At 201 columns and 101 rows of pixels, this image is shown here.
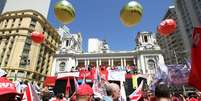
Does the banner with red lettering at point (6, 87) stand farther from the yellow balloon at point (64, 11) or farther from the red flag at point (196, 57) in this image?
the yellow balloon at point (64, 11)

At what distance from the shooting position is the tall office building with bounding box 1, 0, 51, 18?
5872 centimetres

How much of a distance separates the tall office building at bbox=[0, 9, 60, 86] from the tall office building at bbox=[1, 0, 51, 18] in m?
2.06

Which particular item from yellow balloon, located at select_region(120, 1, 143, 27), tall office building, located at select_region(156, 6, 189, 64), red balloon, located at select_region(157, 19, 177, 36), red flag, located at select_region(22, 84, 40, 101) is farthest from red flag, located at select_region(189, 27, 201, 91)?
tall office building, located at select_region(156, 6, 189, 64)

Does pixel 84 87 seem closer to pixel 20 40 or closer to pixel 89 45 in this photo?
pixel 20 40

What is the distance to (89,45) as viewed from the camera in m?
94.0

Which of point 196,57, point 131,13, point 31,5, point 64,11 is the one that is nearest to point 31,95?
point 196,57

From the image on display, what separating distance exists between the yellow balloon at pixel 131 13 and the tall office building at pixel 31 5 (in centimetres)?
5318

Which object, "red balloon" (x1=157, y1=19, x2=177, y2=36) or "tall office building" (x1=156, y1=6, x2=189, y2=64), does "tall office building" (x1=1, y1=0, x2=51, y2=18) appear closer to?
"tall office building" (x1=156, y1=6, x2=189, y2=64)

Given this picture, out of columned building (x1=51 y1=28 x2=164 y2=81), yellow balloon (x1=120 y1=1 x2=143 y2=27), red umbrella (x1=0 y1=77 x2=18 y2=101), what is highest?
columned building (x1=51 y1=28 x2=164 y2=81)

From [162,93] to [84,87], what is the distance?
122 cm

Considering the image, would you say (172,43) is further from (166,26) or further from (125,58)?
(166,26)

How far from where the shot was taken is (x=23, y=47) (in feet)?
168

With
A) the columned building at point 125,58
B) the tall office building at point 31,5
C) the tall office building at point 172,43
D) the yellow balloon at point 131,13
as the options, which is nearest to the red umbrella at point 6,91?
the yellow balloon at point 131,13

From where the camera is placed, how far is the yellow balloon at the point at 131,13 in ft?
27.9
